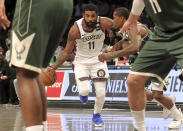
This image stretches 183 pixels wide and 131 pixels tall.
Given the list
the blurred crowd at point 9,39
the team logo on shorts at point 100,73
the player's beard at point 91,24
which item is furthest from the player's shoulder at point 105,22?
the team logo on shorts at point 100,73

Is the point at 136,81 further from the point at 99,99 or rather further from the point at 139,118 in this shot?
the point at 99,99

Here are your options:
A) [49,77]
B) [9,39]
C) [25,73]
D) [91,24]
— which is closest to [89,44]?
[91,24]

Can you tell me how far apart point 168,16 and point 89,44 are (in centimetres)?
461

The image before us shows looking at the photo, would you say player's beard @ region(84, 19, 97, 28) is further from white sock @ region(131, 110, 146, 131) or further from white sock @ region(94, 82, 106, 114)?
white sock @ region(131, 110, 146, 131)

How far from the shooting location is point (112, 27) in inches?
347

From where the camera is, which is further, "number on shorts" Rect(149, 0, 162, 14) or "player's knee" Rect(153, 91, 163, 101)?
"player's knee" Rect(153, 91, 163, 101)

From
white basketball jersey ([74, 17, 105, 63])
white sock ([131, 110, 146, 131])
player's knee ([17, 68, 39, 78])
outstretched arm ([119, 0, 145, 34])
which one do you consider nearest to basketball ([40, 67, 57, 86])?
white basketball jersey ([74, 17, 105, 63])

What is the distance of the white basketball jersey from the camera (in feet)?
29.7

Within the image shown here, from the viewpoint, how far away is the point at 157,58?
479 cm

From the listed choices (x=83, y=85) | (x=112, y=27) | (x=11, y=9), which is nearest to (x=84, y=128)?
(x=83, y=85)

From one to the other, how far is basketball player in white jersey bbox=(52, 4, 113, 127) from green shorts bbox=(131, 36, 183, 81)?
3905 millimetres

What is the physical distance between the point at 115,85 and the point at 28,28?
9238 millimetres

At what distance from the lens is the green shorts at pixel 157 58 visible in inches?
183

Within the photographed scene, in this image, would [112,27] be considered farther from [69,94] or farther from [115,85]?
[69,94]
